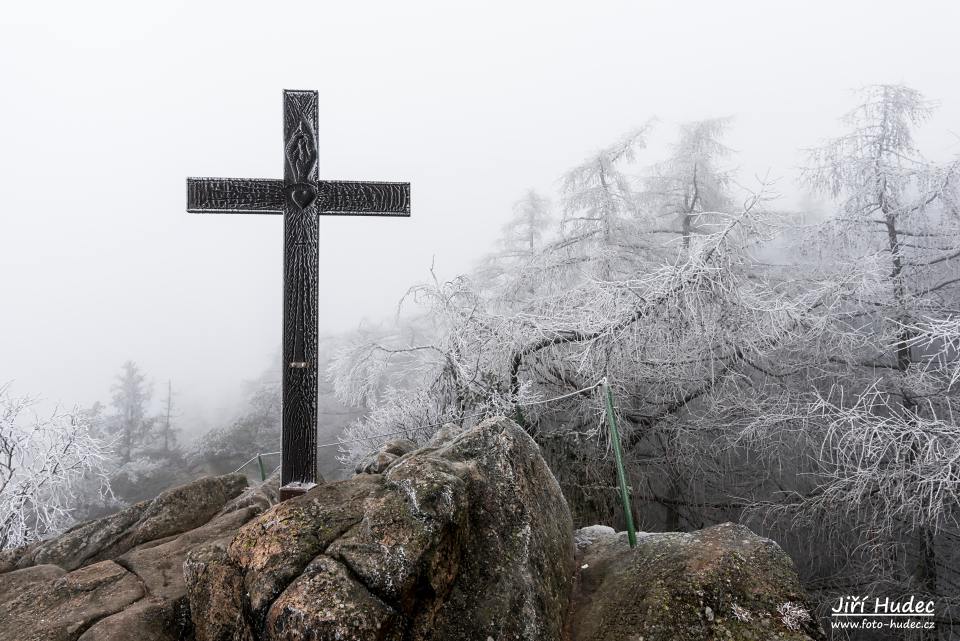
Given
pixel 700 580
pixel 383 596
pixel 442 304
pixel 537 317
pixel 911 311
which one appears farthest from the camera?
pixel 442 304

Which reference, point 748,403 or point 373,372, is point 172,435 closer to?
point 373,372

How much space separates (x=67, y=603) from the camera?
2.87 metres

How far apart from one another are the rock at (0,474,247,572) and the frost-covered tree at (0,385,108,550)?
4.29 meters

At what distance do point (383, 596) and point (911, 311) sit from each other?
25.0 ft

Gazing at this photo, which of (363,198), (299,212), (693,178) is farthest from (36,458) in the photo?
(693,178)

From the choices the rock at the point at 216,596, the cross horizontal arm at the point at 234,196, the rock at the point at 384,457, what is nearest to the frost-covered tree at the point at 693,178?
the rock at the point at 384,457

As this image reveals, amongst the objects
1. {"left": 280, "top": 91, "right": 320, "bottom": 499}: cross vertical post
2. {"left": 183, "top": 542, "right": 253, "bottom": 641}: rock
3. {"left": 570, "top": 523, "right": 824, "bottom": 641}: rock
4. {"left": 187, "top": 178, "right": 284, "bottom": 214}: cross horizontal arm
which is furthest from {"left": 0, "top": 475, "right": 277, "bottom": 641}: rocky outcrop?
{"left": 187, "top": 178, "right": 284, "bottom": 214}: cross horizontal arm

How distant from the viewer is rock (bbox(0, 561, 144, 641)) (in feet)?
8.51

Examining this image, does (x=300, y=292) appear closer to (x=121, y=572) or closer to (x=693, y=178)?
(x=121, y=572)

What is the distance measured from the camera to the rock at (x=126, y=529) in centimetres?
379

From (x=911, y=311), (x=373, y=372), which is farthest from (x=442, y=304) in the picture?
(x=911, y=311)

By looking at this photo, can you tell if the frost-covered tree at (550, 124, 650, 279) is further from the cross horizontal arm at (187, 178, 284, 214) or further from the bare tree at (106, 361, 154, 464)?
the bare tree at (106, 361, 154, 464)

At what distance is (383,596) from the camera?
2100mm

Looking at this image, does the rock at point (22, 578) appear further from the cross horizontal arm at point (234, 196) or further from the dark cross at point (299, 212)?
the cross horizontal arm at point (234, 196)
